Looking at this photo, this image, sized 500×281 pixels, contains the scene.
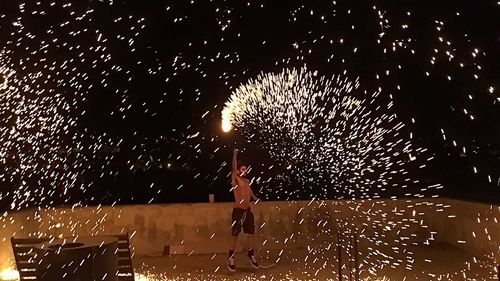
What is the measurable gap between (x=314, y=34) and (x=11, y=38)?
689 cm

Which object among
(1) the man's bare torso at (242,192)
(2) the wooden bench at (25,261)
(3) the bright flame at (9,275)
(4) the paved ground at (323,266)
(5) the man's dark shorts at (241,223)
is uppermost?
(1) the man's bare torso at (242,192)

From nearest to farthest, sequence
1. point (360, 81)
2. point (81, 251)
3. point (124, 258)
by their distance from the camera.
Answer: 1. point (81, 251)
2. point (124, 258)
3. point (360, 81)

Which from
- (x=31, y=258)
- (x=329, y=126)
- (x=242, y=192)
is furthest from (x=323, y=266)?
(x=329, y=126)

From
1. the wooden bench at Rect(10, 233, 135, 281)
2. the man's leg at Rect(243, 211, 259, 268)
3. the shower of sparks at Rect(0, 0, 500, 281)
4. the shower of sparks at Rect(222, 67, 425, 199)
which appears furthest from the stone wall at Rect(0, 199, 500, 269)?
the shower of sparks at Rect(222, 67, 425, 199)

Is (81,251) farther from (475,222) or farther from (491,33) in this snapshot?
(491,33)

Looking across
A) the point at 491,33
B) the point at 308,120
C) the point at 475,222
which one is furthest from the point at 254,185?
the point at 475,222

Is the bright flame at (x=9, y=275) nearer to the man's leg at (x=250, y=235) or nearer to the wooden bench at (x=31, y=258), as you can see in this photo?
the wooden bench at (x=31, y=258)

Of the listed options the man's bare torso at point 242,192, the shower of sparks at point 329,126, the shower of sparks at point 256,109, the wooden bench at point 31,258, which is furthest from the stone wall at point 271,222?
the shower of sparks at point 329,126

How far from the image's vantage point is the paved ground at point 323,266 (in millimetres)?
8609

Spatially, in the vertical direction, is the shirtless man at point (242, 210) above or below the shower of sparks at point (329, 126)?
below

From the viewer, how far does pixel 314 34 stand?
16031 mm

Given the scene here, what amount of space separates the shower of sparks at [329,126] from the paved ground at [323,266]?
4.40 meters

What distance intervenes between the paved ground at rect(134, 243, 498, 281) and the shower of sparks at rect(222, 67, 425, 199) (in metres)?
4.40

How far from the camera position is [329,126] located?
18.4 m
